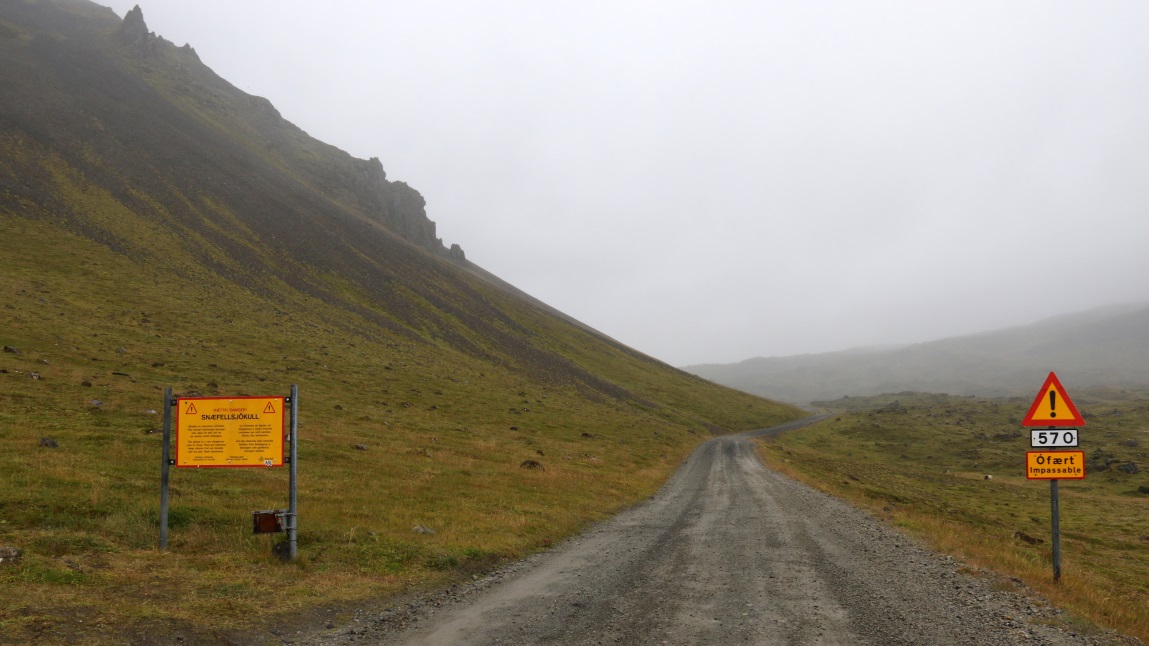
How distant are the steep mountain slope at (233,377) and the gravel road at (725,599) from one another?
1857 millimetres

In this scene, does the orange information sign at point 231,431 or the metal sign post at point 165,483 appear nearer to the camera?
the metal sign post at point 165,483

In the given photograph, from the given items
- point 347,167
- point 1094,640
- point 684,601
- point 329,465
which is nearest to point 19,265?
point 329,465

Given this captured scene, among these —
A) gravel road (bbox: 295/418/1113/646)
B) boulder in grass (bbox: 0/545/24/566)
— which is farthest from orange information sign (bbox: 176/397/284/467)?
gravel road (bbox: 295/418/1113/646)

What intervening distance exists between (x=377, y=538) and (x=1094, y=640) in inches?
567

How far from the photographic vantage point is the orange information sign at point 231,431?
13094 mm

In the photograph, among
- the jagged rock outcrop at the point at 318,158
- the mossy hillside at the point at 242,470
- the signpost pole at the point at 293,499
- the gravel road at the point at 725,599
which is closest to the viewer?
the gravel road at the point at 725,599

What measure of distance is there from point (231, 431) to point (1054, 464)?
18.2m

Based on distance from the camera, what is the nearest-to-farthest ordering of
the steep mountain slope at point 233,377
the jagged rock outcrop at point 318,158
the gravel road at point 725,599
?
the gravel road at point 725,599, the steep mountain slope at point 233,377, the jagged rock outcrop at point 318,158

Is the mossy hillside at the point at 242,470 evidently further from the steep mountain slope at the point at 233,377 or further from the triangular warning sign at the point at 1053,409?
the triangular warning sign at the point at 1053,409

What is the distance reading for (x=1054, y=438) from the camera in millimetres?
12695

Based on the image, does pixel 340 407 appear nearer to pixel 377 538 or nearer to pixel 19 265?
pixel 377 538

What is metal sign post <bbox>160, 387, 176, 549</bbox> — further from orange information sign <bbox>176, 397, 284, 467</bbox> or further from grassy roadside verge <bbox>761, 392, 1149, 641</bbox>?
grassy roadside verge <bbox>761, 392, 1149, 641</bbox>

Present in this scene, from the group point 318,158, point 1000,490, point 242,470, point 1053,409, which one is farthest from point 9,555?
point 318,158

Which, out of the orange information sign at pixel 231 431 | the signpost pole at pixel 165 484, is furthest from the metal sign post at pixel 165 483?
the orange information sign at pixel 231 431
